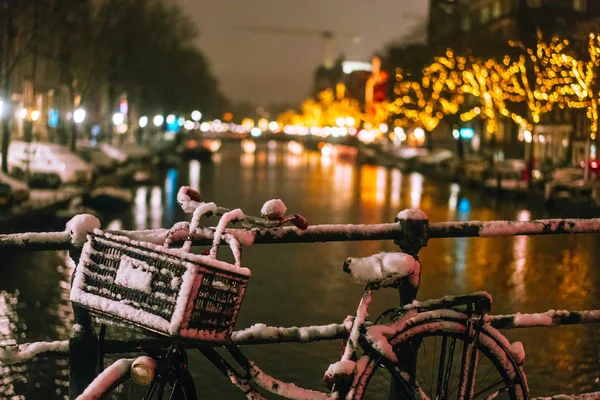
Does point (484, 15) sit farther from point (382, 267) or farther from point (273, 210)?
point (273, 210)

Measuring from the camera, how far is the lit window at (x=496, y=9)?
69.1 meters

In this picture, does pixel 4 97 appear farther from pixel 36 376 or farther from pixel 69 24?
pixel 36 376

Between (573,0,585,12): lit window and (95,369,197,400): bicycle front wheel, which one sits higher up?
(573,0,585,12): lit window

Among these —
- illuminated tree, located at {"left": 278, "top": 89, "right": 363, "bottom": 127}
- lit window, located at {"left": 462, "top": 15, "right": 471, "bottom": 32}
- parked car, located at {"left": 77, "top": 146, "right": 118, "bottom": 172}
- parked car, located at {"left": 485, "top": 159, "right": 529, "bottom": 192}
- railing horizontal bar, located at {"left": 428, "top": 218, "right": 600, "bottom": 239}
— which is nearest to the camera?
railing horizontal bar, located at {"left": 428, "top": 218, "right": 600, "bottom": 239}

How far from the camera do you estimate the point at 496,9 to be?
231 feet

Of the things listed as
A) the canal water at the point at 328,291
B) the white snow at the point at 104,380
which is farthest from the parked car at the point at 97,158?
the white snow at the point at 104,380

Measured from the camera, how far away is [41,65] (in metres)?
57.9

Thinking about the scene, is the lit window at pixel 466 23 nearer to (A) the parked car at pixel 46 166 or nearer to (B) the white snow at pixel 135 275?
(A) the parked car at pixel 46 166

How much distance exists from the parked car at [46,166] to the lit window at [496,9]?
4497cm

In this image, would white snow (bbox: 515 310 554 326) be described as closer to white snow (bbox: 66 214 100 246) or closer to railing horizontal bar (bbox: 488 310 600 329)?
railing horizontal bar (bbox: 488 310 600 329)

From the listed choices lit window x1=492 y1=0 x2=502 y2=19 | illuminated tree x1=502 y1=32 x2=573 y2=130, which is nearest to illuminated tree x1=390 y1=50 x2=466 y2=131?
illuminated tree x1=502 y1=32 x2=573 y2=130

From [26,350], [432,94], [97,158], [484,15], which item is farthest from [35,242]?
[484,15]

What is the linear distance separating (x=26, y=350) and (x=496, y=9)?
231 ft

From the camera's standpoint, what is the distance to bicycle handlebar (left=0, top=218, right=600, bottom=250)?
371cm
